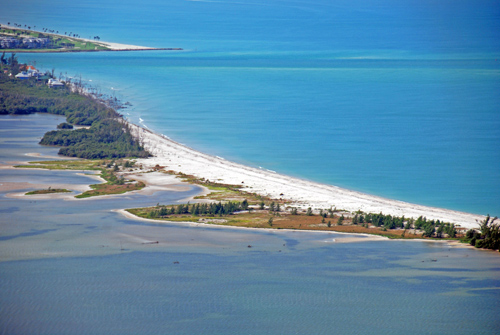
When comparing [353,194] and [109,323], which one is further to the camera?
[353,194]

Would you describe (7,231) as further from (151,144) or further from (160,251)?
(151,144)

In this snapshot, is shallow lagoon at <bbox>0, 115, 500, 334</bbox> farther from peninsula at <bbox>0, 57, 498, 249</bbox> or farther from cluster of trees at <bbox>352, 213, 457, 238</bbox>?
peninsula at <bbox>0, 57, 498, 249</bbox>

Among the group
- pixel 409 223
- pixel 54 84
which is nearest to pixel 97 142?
pixel 409 223

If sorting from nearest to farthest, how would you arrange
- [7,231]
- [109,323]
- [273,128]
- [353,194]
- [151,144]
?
[109,323] < [7,231] < [353,194] < [151,144] < [273,128]

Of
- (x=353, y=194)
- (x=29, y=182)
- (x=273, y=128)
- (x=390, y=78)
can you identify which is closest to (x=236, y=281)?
(x=353, y=194)

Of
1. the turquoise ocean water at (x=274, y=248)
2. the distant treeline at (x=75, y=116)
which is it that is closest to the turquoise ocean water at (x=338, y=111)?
the turquoise ocean water at (x=274, y=248)

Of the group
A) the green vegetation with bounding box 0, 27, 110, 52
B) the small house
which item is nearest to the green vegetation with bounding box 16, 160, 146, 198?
the small house
